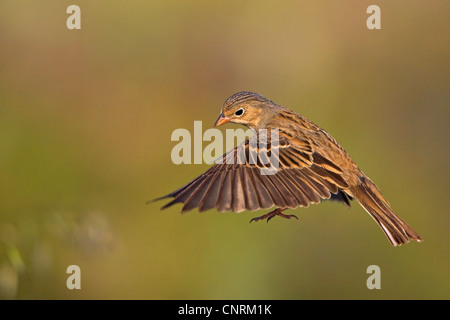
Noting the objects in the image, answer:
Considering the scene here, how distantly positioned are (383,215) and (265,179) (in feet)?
3.33

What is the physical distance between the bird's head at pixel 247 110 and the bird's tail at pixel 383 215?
3.11ft

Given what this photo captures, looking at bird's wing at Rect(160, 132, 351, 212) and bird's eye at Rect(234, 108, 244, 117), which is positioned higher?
bird's eye at Rect(234, 108, 244, 117)

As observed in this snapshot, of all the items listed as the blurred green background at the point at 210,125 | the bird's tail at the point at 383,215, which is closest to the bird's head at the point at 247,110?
the bird's tail at the point at 383,215

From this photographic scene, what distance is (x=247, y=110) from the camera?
488 centimetres

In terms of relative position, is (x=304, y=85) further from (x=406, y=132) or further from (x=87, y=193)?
(x=87, y=193)

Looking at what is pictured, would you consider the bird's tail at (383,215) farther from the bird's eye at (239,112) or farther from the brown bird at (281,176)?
the bird's eye at (239,112)

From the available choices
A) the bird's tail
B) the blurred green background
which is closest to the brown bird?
the bird's tail

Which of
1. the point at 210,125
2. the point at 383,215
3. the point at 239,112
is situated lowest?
the point at 383,215

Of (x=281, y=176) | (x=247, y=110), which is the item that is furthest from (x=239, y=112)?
(x=281, y=176)

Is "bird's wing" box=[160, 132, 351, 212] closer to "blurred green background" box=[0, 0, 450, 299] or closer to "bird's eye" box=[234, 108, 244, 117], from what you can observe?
"bird's eye" box=[234, 108, 244, 117]

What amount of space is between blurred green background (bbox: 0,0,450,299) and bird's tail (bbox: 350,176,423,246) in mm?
1548

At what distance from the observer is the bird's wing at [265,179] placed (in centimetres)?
360

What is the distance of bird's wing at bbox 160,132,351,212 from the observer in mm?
→ 3598

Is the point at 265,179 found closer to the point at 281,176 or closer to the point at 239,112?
the point at 281,176
